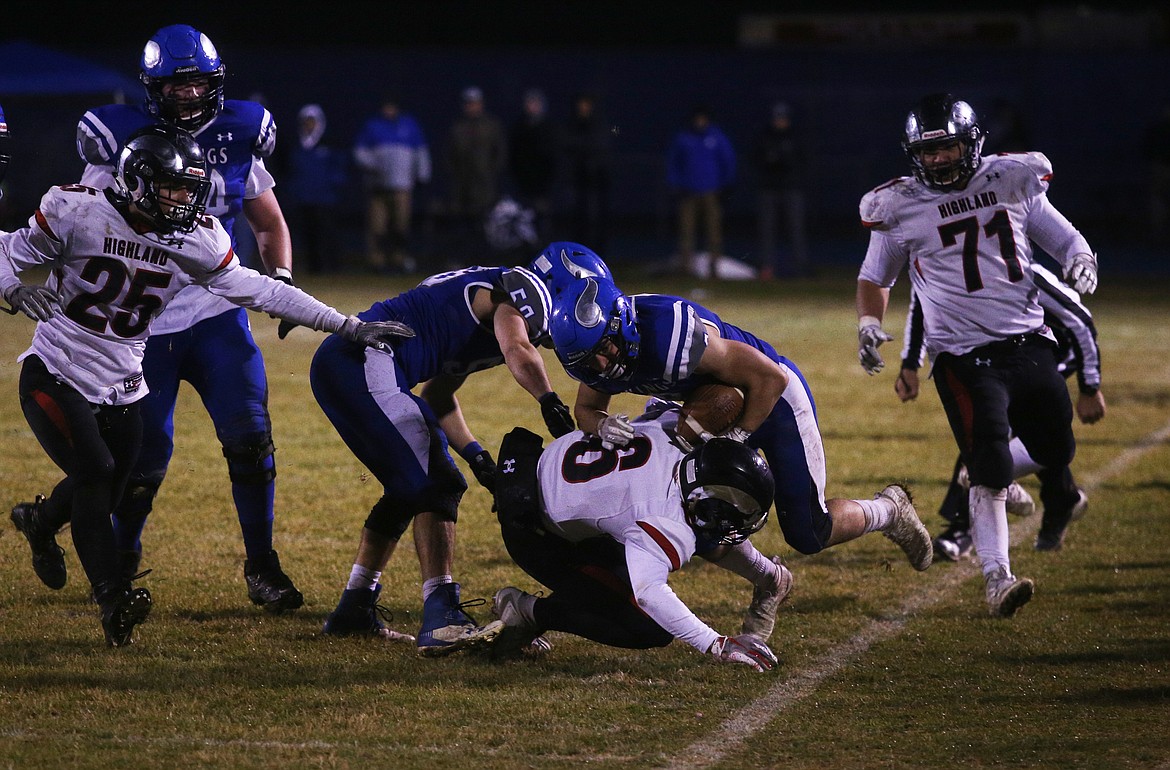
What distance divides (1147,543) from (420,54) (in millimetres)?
17854

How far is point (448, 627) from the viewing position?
474 cm

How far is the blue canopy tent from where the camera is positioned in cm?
1709

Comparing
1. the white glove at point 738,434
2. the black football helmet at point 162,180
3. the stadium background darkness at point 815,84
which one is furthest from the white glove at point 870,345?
the stadium background darkness at point 815,84

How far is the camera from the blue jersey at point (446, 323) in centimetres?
492

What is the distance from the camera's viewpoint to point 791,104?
22453 mm

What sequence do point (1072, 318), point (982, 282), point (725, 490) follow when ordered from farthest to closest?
point (1072, 318) → point (982, 282) → point (725, 490)

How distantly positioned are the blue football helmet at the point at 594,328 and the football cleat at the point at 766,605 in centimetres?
89

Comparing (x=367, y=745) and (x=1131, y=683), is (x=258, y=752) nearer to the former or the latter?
(x=367, y=745)

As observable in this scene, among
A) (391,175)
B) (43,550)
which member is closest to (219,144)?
Answer: (43,550)

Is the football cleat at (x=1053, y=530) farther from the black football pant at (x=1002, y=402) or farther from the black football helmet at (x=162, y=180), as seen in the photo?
the black football helmet at (x=162, y=180)

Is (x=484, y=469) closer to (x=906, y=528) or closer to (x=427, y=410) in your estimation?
(x=427, y=410)

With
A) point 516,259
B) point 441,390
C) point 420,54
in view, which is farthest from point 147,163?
point 420,54

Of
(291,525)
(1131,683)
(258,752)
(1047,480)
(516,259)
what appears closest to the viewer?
(258,752)

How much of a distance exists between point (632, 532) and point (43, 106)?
17591 millimetres
